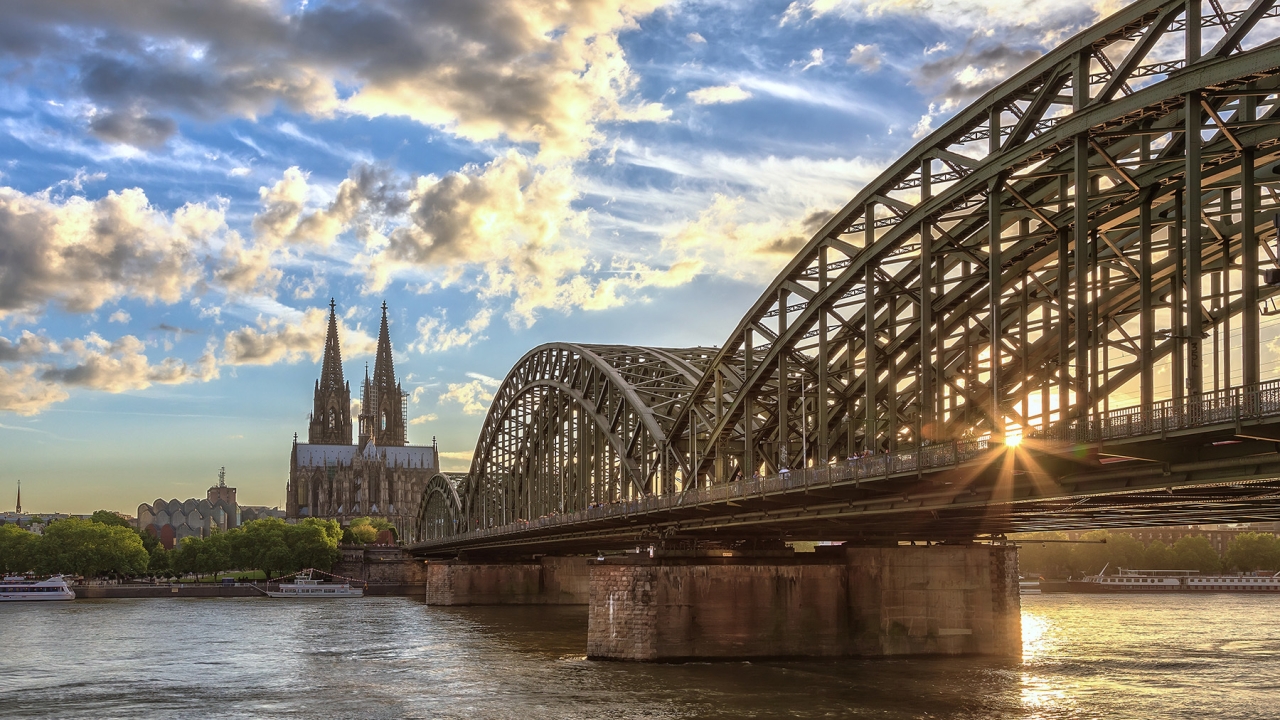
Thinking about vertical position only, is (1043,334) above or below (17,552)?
above

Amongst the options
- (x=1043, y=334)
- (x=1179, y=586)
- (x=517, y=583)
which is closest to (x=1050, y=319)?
(x=1043, y=334)

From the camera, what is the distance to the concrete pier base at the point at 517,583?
146 meters

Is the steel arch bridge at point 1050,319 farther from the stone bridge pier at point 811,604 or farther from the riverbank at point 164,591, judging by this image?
the riverbank at point 164,591

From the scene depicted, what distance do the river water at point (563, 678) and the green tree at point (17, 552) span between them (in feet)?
309

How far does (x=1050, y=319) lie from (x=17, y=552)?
168422 mm

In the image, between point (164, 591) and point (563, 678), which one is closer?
point (563, 678)

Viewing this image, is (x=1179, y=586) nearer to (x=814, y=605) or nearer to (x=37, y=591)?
(x=814, y=605)

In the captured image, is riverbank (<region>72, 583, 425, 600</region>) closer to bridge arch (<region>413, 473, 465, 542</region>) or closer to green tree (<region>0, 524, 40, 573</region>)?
bridge arch (<region>413, 473, 465, 542</region>)

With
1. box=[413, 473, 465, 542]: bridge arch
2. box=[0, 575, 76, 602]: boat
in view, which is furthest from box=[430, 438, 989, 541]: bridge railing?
box=[0, 575, 76, 602]: boat

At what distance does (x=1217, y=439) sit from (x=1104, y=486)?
23.6 ft

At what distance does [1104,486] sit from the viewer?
139 ft

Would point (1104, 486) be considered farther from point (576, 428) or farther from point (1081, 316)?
point (576, 428)

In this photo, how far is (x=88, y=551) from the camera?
186625 millimetres

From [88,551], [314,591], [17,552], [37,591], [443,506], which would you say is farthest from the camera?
[443,506]
